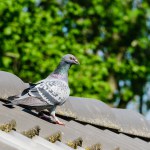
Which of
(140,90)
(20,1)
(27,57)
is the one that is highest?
(20,1)

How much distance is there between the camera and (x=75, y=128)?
6.18 metres

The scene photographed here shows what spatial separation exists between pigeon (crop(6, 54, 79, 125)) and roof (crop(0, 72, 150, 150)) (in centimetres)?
8

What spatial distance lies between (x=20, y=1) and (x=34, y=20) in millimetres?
1276

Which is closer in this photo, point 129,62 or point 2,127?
point 2,127

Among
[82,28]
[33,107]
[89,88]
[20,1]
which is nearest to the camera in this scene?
[33,107]

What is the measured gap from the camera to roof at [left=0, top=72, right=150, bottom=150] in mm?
4809

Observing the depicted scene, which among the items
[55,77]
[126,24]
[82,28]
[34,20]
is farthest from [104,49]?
[55,77]

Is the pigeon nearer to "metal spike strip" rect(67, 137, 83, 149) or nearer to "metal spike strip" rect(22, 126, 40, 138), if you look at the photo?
"metal spike strip" rect(67, 137, 83, 149)

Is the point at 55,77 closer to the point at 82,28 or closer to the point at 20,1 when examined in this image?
the point at 20,1

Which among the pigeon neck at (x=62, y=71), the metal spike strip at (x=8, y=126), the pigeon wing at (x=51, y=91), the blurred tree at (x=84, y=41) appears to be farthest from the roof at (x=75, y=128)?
the blurred tree at (x=84, y=41)

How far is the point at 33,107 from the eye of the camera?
5.64 metres

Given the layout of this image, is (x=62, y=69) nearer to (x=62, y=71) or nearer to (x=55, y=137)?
(x=62, y=71)

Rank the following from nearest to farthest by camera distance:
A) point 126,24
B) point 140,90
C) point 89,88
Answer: point 89,88, point 126,24, point 140,90

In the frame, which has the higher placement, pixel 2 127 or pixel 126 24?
pixel 2 127
